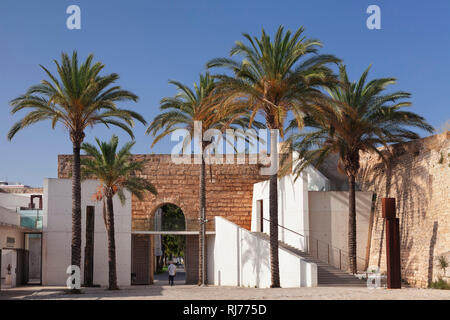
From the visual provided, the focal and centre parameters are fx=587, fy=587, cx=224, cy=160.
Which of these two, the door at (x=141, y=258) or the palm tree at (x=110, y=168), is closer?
the palm tree at (x=110, y=168)

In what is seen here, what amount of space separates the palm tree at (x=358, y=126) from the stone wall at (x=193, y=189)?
10401 mm

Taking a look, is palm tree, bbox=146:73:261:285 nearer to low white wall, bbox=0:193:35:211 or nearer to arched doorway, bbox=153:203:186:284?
arched doorway, bbox=153:203:186:284

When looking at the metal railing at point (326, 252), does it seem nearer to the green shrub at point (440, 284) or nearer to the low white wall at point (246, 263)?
the low white wall at point (246, 263)

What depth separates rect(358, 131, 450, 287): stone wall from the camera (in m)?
24.3

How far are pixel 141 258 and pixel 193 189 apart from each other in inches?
236

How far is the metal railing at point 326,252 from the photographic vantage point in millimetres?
29344

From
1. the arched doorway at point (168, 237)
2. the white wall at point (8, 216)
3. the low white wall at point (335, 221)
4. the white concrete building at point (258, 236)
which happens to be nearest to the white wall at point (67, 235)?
the white concrete building at point (258, 236)

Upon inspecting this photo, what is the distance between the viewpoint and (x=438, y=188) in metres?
24.9

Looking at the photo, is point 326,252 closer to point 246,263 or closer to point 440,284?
point 246,263

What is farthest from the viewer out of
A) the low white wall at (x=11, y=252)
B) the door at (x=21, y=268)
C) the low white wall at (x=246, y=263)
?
the door at (x=21, y=268)

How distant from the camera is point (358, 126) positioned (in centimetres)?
2702

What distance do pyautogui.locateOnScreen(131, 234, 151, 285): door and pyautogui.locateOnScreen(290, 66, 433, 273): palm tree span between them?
15.4 meters

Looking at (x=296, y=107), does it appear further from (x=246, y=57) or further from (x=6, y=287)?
(x=6, y=287)
